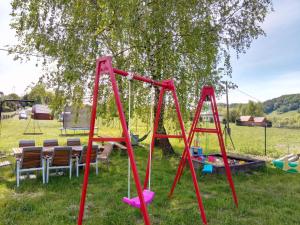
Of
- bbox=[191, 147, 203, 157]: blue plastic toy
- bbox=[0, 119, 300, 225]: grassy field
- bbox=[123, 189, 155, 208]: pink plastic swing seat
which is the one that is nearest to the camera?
bbox=[123, 189, 155, 208]: pink plastic swing seat

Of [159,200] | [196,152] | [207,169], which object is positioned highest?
[196,152]

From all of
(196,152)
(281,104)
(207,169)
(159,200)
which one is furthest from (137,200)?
(281,104)

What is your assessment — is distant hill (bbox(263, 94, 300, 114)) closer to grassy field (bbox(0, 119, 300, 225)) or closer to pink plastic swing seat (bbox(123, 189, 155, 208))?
grassy field (bbox(0, 119, 300, 225))

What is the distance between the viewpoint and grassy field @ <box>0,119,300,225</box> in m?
3.89

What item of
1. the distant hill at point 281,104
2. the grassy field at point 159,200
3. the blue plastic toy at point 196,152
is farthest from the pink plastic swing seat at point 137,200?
the distant hill at point 281,104

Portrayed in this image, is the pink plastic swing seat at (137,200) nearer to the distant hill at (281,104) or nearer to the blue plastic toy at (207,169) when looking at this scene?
the blue plastic toy at (207,169)

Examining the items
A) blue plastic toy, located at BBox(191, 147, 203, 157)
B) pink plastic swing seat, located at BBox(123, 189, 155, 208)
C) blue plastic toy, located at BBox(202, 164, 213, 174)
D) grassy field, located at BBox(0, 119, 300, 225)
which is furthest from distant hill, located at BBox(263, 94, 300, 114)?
pink plastic swing seat, located at BBox(123, 189, 155, 208)

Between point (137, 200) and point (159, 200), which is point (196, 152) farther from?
point (137, 200)

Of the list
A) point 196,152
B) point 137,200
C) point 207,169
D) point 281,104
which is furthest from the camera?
point 281,104

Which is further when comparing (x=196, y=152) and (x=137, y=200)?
(x=196, y=152)

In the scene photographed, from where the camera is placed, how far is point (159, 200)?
4.72m

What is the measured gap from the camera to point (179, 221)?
3.83 metres

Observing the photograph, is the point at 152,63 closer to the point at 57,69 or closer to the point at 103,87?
the point at 103,87

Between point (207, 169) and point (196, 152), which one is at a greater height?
point (196, 152)
